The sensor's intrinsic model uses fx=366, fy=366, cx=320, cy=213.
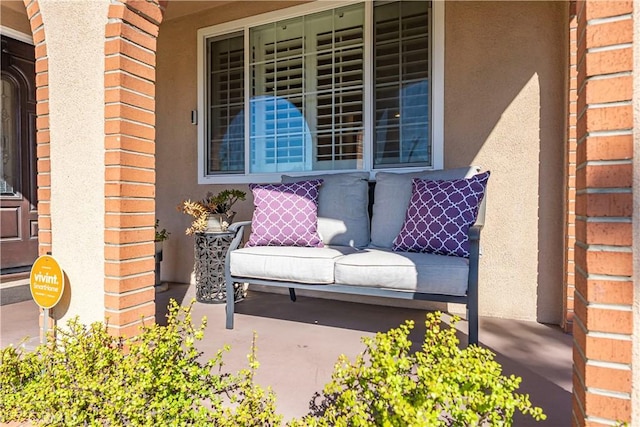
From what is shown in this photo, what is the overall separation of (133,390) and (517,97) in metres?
2.89

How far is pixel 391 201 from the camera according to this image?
105 inches

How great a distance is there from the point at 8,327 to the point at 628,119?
3.40m

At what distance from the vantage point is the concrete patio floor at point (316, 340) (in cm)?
160

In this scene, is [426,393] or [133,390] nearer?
[426,393]

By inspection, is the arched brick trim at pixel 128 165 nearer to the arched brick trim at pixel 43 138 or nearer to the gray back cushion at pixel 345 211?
the arched brick trim at pixel 43 138

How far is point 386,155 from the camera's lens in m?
3.12

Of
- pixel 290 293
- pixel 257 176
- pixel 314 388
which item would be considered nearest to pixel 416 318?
pixel 290 293

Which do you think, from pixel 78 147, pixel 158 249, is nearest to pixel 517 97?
pixel 78 147

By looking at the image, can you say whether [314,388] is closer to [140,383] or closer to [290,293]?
[140,383]

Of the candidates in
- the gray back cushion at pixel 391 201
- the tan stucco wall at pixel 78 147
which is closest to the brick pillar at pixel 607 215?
the gray back cushion at pixel 391 201

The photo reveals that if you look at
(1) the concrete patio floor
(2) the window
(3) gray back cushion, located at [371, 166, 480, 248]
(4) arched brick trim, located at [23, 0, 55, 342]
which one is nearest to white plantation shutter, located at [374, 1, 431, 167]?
(2) the window

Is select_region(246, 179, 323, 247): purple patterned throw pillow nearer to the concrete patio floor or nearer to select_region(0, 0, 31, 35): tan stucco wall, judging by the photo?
the concrete patio floor

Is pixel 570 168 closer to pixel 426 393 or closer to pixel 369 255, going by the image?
pixel 369 255

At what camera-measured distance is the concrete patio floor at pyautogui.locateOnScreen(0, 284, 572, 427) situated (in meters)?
1.60
